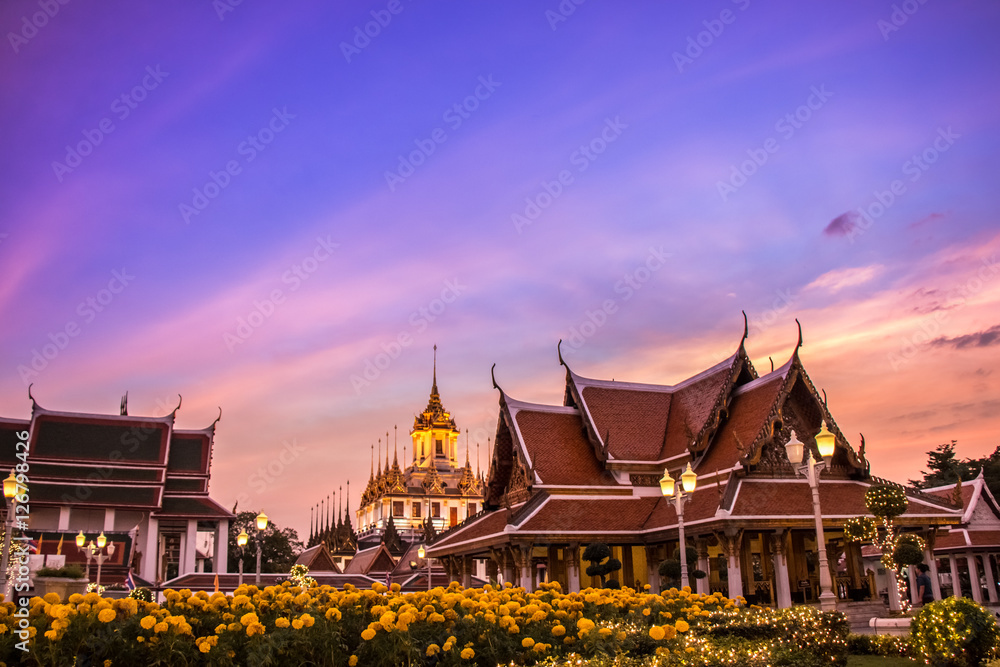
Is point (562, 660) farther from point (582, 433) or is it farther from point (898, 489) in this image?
point (582, 433)

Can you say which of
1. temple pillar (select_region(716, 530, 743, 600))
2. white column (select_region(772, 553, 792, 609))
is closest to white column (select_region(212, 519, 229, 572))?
temple pillar (select_region(716, 530, 743, 600))

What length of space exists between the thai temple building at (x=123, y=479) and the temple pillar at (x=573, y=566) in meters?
23.7

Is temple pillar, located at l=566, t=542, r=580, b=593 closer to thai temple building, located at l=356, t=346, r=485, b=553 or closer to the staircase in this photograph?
the staircase

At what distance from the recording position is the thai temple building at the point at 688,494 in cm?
2183

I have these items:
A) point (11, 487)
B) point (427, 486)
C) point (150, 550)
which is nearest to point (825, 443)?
point (11, 487)

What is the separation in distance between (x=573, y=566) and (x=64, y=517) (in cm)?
2924

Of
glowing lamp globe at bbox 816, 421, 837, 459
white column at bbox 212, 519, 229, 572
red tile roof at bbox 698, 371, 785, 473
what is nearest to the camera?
glowing lamp globe at bbox 816, 421, 837, 459

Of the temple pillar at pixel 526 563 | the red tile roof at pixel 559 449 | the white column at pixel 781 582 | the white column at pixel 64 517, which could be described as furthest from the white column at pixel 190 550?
the white column at pixel 781 582

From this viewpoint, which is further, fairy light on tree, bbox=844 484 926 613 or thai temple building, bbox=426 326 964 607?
thai temple building, bbox=426 326 964 607

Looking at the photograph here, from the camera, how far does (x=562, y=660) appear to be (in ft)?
24.3

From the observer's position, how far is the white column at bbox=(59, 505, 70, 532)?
131ft

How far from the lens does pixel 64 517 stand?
40.1 metres

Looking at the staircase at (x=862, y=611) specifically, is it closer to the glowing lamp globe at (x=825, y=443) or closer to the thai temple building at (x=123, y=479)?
the glowing lamp globe at (x=825, y=443)

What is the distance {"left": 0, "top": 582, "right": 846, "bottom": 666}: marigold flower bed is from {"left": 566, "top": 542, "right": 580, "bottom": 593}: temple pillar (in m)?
14.4
